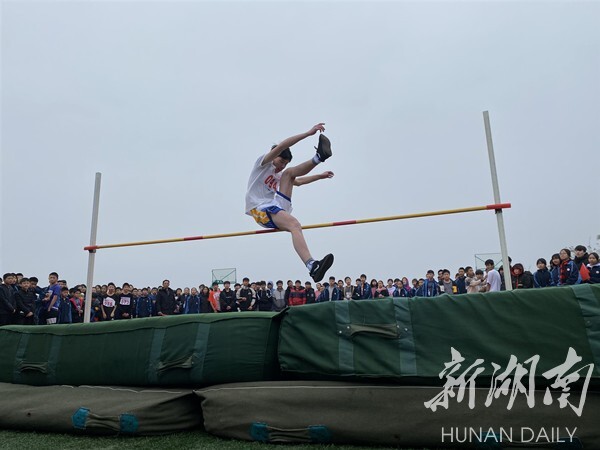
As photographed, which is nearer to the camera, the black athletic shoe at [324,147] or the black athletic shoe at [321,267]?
the black athletic shoe at [321,267]

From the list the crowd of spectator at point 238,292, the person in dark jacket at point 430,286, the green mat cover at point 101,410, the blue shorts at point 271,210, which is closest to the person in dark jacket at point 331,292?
the crowd of spectator at point 238,292

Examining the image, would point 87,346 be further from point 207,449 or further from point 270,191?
point 270,191

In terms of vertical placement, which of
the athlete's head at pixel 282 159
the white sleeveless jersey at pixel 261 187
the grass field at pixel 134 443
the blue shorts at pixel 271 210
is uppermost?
the athlete's head at pixel 282 159

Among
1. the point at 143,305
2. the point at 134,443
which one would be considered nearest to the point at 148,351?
the point at 134,443

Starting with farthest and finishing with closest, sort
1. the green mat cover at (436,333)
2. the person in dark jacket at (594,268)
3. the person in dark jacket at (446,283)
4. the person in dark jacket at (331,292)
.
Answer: the person in dark jacket at (331,292), the person in dark jacket at (446,283), the person in dark jacket at (594,268), the green mat cover at (436,333)

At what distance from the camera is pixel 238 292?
1294 centimetres

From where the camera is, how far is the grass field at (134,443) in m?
2.71

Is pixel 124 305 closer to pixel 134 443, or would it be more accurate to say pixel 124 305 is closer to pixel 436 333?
pixel 134 443

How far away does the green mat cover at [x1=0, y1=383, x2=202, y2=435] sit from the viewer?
3.04m

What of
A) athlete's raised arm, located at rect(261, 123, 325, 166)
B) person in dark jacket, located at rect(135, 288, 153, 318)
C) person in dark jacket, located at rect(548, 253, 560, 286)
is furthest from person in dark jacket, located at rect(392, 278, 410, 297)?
athlete's raised arm, located at rect(261, 123, 325, 166)

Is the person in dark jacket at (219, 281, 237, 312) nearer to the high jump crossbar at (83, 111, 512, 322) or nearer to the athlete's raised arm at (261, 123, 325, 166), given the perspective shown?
the high jump crossbar at (83, 111, 512, 322)

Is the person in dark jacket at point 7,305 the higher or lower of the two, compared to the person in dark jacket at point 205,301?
lower

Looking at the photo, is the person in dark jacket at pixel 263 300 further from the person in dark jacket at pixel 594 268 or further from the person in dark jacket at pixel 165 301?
the person in dark jacket at pixel 594 268

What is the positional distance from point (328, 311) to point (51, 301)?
354 inches
